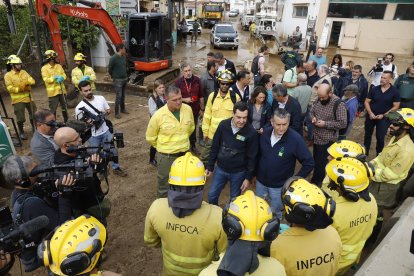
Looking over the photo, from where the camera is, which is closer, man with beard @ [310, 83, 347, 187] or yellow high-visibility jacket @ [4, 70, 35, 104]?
man with beard @ [310, 83, 347, 187]

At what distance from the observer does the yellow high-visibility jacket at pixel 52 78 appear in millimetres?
6703

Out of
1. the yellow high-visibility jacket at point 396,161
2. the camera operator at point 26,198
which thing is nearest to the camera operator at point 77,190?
the camera operator at point 26,198

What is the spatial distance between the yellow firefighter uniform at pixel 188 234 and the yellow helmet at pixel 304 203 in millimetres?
551

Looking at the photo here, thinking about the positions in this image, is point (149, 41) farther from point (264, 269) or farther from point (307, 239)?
point (264, 269)

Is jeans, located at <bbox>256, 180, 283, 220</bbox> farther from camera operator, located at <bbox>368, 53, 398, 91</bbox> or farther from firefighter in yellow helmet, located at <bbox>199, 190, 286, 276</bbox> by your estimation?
camera operator, located at <bbox>368, 53, 398, 91</bbox>

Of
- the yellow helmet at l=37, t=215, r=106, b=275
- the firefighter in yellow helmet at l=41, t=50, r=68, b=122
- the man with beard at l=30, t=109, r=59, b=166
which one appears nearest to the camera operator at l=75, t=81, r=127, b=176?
the man with beard at l=30, t=109, r=59, b=166

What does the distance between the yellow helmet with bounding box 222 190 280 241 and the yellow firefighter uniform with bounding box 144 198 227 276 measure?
1.63 ft

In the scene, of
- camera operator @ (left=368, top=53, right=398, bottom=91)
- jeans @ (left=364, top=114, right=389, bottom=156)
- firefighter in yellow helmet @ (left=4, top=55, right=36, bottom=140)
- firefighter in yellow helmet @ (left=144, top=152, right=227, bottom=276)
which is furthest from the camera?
camera operator @ (left=368, top=53, right=398, bottom=91)

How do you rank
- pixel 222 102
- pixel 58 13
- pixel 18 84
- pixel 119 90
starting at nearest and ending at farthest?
1. pixel 222 102
2. pixel 18 84
3. pixel 119 90
4. pixel 58 13

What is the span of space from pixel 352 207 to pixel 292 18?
92.7ft

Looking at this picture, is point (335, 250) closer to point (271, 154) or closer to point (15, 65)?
point (271, 154)

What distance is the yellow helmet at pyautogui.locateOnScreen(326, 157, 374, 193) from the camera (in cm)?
237

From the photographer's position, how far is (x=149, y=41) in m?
11.1

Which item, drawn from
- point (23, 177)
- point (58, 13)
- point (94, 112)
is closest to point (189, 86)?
point (94, 112)
